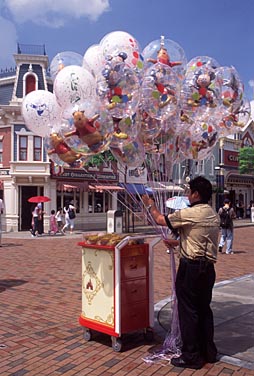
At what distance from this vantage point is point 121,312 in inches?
173

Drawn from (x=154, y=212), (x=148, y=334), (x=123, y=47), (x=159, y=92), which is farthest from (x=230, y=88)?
(x=148, y=334)

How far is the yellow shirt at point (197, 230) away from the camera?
403 centimetres

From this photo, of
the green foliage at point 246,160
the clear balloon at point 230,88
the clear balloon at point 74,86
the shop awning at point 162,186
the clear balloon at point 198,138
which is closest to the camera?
the clear balloon at point 74,86

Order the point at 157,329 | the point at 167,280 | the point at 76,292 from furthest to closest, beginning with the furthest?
the point at 167,280, the point at 76,292, the point at 157,329

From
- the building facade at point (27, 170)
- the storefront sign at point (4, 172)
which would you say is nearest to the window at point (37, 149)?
the building facade at point (27, 170)

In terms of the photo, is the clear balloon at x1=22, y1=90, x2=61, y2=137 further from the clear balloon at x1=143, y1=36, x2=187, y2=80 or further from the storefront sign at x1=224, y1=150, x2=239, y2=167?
the storefront sign at x1=224, y1=150, x2=239, y2=167

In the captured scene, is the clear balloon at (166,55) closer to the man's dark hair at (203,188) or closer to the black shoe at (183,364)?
the man's dark hair at (203,188)

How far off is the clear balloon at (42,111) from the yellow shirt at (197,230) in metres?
2.01

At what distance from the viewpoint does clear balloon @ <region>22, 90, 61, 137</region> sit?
16.8 ft

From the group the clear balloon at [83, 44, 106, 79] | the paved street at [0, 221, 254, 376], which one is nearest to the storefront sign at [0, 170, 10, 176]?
the paved street at [0, 221, 254, 376]

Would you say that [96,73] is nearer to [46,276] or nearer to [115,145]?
[115,145]

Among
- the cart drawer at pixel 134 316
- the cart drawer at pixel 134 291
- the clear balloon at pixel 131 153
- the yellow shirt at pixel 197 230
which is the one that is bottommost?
the cart drawer at pixel 134 316

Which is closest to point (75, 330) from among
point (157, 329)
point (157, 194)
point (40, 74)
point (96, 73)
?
point (157, 329)

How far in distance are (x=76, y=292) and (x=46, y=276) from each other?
5.59ft
